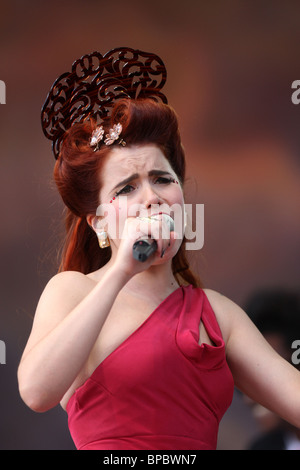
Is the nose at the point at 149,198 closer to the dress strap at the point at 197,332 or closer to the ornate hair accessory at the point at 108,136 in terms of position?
the ornate hair accessory at the point at 108,136

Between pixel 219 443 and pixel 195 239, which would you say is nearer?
pixel 195 239

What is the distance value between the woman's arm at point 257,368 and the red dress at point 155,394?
10 cm

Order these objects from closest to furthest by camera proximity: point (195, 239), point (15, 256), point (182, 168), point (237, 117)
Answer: point (182, 168)
point (195, 239)
point (15, 256)
point (237, 117)

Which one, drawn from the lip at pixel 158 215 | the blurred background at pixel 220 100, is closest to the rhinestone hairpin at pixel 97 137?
the lip at pixel 158 215

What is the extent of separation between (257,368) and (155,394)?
299mm

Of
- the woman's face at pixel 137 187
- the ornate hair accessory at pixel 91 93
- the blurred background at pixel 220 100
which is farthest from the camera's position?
the blurred background at pixel 220 100

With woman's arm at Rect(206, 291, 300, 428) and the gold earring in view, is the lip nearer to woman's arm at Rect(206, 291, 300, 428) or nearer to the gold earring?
the gold earring

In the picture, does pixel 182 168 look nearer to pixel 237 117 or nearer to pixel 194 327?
pixel 194 327

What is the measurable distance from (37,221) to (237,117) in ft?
2.66

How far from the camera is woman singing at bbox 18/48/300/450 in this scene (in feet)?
4.39

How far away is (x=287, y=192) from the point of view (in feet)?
7.84

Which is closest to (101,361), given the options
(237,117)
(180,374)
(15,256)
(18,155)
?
(180,374)

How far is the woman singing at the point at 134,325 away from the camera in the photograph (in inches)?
52.6

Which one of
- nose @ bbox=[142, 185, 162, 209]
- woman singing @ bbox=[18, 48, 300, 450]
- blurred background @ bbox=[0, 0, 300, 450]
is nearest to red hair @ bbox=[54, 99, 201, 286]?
woman singing @ bbox=[18, 48, 300, 450]
